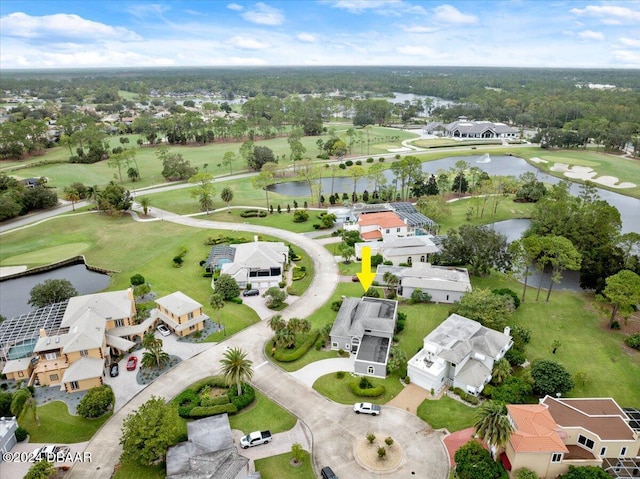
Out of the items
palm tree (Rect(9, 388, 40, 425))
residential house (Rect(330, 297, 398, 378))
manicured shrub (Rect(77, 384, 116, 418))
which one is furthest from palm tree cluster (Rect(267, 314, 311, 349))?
palm tree (Rect(9, 388, 40, 425))

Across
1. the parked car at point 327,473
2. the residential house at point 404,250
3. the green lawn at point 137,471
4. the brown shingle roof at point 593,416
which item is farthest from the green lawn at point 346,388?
the residential house at point 404,250

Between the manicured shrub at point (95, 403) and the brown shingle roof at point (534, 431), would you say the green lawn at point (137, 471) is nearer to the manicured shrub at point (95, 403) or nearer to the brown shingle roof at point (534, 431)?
the manicured shrub at point (95, 403)

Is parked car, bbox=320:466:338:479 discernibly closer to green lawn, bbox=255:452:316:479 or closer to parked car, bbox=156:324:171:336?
green lawn, bbox=255:452:316:479

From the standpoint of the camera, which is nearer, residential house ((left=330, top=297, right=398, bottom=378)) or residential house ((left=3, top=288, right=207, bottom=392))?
residential house ((left=3, top=288, right=207, bottom=392))

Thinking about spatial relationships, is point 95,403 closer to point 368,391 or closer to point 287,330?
point 287,330

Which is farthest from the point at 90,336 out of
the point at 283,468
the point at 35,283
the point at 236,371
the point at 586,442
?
the point at 586,442

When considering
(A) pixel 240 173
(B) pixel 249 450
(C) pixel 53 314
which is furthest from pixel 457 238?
(A) pixel 240 173
